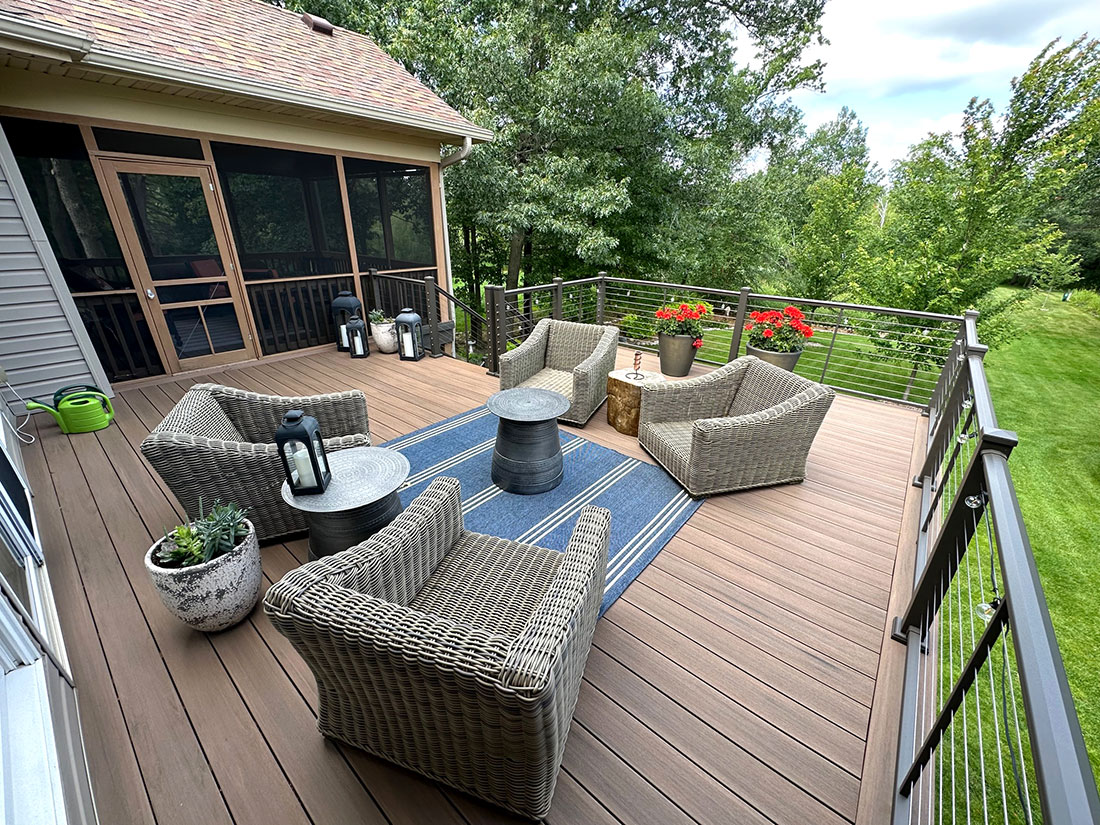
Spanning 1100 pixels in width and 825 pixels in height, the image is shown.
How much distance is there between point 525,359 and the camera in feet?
13.0

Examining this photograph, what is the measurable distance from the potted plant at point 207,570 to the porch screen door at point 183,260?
3786mm

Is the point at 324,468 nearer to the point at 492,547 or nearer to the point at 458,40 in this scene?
the point at 492,547

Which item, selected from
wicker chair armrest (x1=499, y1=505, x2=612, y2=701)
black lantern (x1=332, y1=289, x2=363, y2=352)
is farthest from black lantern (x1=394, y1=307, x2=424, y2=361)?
wicker chair armrest (x1=499, y1=505, x2=612, y2=701)

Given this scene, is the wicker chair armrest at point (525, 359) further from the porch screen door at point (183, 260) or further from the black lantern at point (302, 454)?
the porch screen door at point (183, 260)

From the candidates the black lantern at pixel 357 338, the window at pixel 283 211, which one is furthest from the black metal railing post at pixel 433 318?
the window at pixel 283 211

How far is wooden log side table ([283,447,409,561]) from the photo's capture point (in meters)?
1.90

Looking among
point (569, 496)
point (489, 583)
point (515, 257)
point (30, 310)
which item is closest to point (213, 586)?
point (489, 583)

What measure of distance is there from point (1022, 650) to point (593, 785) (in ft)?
4.08

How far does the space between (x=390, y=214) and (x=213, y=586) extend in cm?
544

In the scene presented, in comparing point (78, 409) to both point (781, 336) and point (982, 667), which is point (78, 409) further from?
point (781, 336)

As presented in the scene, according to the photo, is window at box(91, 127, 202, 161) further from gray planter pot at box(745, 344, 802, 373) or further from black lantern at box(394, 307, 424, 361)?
gray planter pot at box(745, 344, 802, 373)

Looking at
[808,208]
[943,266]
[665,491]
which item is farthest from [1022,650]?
[808,208]

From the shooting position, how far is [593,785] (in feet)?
4.68

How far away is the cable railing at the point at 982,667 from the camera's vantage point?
0.60m
